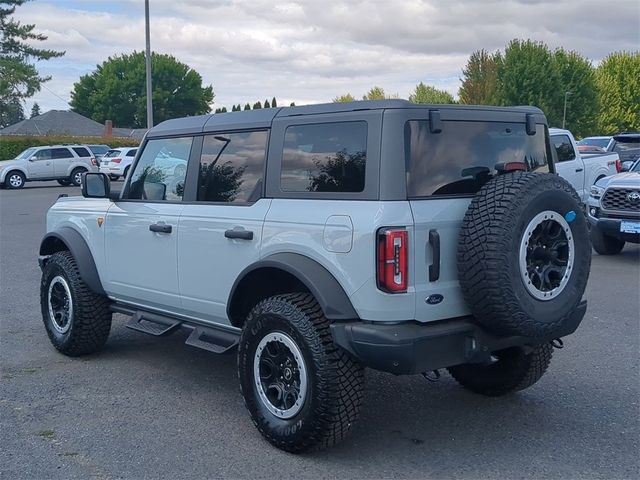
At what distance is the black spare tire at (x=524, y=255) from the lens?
3811 millimetres

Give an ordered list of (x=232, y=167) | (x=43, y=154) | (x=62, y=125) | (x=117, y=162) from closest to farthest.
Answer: (x=232, y=167), (x=43, y=154), (x=117, y=162), (x=62, y=125)

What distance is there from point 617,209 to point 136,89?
295 feet

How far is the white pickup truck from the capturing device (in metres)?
13.7

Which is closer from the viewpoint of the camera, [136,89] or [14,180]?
[14,180]

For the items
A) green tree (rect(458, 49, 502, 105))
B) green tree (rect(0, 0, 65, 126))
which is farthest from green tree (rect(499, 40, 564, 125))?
green tree (rect(0, 0, 65, 126))

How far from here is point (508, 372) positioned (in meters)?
5.00

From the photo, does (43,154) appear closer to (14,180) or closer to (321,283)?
(14,180)

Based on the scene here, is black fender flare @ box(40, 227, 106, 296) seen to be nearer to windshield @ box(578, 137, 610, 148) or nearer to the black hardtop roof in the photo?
the black hardtop roof

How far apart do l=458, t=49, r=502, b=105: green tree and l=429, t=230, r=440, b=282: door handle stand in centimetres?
5606

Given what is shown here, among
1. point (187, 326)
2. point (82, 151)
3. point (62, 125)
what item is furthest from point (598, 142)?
Answer: point (62, 125)

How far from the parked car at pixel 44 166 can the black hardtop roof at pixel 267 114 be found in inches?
996

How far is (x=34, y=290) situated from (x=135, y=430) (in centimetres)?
508

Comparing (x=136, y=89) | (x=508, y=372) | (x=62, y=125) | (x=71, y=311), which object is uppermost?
(x=136, y=89)

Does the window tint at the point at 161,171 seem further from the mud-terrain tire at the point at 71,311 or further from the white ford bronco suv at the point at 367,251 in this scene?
the mud-terrain tire at the point at 71,311
